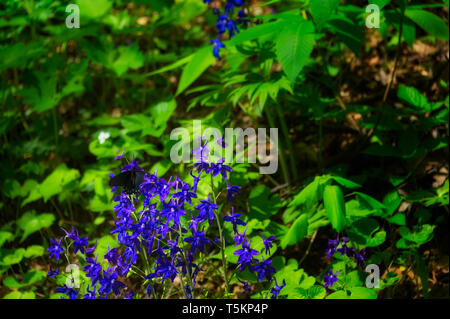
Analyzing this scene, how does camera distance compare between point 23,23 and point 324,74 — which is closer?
point 324,74

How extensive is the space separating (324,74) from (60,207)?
1955 mm

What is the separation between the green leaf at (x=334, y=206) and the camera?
1.94 metres

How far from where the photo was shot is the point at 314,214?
241 cm

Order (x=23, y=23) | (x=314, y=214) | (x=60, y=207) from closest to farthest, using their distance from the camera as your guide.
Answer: (x=314, y=214), (x=60, y=207), (x=23, y=23)

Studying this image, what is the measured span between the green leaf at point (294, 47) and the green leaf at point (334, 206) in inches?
19.2

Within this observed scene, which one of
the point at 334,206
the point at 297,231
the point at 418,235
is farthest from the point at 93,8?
the point at 418,235

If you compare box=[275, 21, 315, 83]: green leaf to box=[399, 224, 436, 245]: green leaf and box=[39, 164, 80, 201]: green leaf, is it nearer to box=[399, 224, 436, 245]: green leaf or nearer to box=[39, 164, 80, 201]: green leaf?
box=[399, 224, 436, 245]: green leaf

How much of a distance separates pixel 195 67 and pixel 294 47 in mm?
569

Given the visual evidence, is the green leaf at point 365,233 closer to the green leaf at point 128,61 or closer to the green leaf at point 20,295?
the green leaf at point 20,295

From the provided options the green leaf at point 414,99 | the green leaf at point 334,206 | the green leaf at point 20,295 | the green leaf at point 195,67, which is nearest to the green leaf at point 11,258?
the green leaf at point 20,295

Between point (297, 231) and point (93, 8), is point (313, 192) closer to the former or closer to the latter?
point (297, 231)

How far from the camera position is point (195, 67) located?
2.37m
